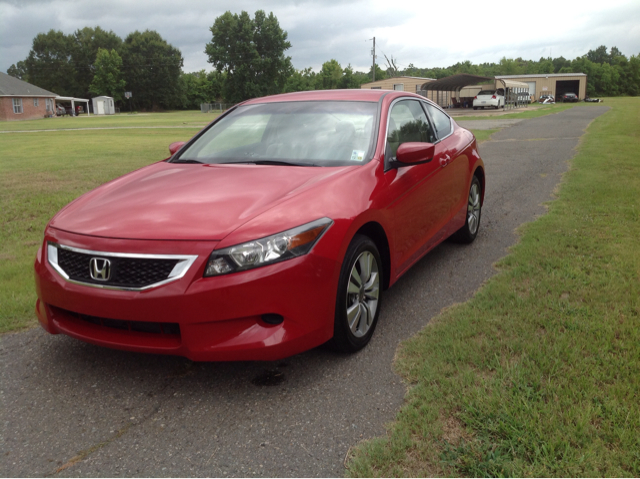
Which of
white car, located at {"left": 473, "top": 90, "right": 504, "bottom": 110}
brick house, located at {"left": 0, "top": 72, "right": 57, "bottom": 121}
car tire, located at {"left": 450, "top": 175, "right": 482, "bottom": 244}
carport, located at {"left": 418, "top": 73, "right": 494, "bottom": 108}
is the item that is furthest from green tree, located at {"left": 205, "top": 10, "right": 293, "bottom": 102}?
car tire, located at {"left": 450, "top": 175, "right": 482, "bottom": 244}

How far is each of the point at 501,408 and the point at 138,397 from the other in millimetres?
1858

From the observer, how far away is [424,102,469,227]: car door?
4.67 metres

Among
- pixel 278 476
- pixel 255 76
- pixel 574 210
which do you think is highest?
pixel 255 76

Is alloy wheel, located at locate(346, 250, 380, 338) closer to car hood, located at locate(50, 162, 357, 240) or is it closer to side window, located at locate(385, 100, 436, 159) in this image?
car hood, located at locate(50, 162, 357, 240)

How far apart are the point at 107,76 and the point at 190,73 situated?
19204mm

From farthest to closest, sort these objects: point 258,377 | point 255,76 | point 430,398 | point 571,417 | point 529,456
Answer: point 255,76 → point 258,377 → point 430,398 → point 571,417 → point 529,456

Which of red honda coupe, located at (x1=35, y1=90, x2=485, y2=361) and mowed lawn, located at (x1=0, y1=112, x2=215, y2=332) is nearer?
red honda coupe, located at (x1=35, y1=90, x2=485, y2=361)

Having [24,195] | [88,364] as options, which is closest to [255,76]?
[24,195]

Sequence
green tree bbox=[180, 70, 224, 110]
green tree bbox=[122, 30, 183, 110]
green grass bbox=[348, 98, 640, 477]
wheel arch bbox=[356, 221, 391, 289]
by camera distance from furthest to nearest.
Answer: green tree bbox=[180, 70, 224, 110], green tree bbox=[122, 30, 183, 110], wheel arch bbox=[356, 221, 391, 289], green grass bbox=[348, 98, 640, 477]

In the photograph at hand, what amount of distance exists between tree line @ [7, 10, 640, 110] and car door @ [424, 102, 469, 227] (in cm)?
7639

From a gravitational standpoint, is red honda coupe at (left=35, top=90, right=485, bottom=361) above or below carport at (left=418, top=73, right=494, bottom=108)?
below

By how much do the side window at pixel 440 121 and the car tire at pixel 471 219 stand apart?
0.64m

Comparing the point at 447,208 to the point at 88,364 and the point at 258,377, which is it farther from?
the point at 88,364

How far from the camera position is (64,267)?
114 inches
